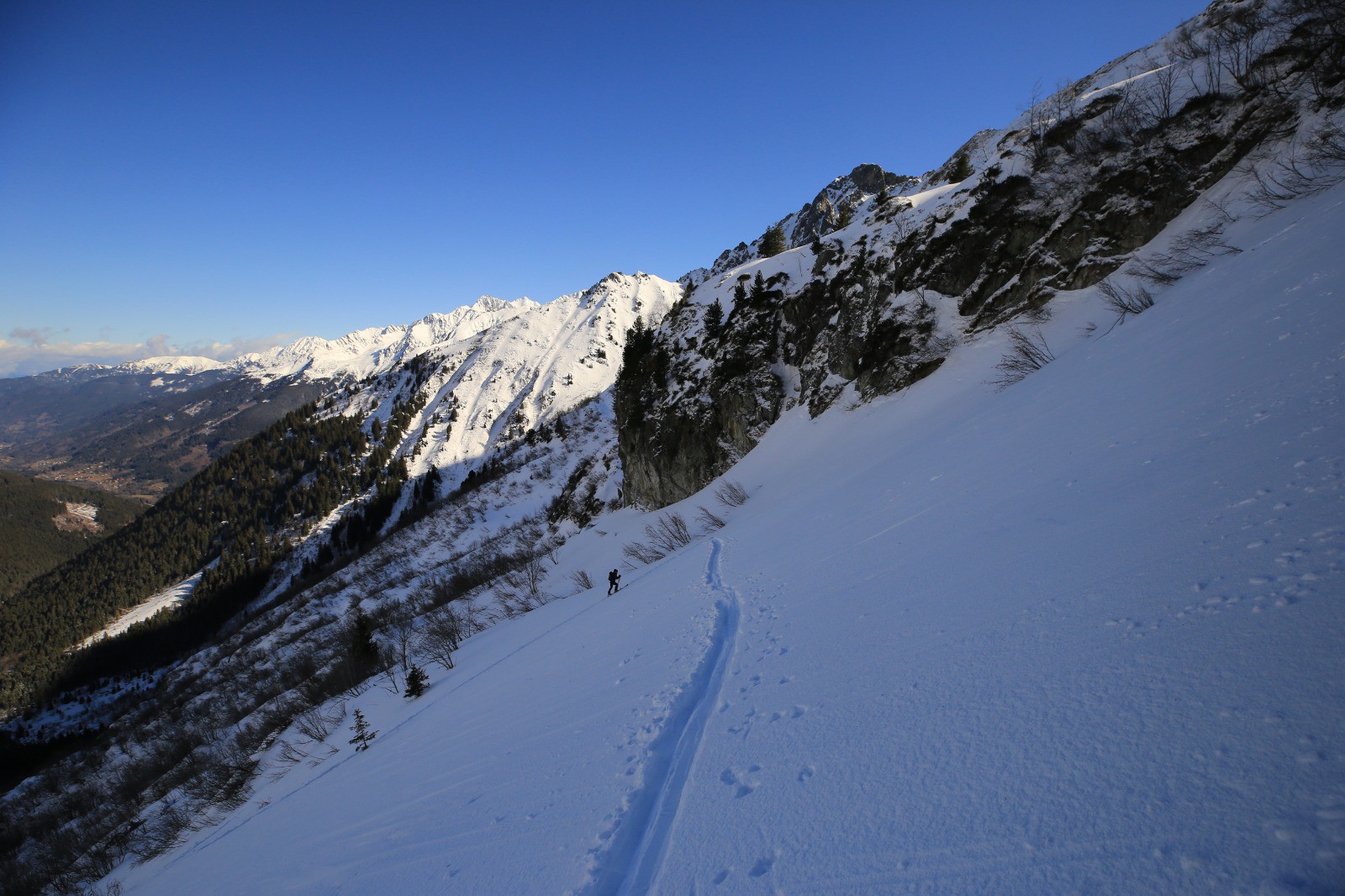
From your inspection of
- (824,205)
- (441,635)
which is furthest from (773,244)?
(824,205)

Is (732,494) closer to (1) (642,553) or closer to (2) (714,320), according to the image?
(1) (642,553)

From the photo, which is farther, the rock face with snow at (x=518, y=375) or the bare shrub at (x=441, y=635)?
the rock face with snow at (x=518, y=375)

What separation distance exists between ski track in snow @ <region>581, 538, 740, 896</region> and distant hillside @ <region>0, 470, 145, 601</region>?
191728mm

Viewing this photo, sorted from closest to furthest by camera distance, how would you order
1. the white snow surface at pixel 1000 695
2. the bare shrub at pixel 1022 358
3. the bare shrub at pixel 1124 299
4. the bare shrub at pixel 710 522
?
the white snow surface at pixel 1000 695 → the bare shrub at pixel 1124 299 → the bare shrub at pixel 1022 358 → the bare shrub at pixel 710 522

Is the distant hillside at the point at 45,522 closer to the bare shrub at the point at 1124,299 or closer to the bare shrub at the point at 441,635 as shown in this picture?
the bare shrub at the point at 441,635

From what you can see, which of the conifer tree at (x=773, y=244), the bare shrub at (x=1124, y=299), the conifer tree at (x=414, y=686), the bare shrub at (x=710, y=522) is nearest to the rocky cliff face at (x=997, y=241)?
the bare shrub at (x=1124, y=299)

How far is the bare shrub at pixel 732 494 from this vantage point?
74.2 feet

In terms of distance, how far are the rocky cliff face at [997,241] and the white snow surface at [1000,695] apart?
25.9 feet

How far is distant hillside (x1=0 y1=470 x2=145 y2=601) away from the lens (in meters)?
128

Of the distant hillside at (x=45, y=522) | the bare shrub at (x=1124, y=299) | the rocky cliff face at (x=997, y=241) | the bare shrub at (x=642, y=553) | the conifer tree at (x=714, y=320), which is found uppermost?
the distant hillside at (x=45, y=522)

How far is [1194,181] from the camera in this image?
15.4 meters

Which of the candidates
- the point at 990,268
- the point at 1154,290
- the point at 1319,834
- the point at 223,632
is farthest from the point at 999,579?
the point at 223,632

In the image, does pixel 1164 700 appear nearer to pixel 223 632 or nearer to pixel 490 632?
pixel 490 632

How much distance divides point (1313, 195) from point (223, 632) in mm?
119010
